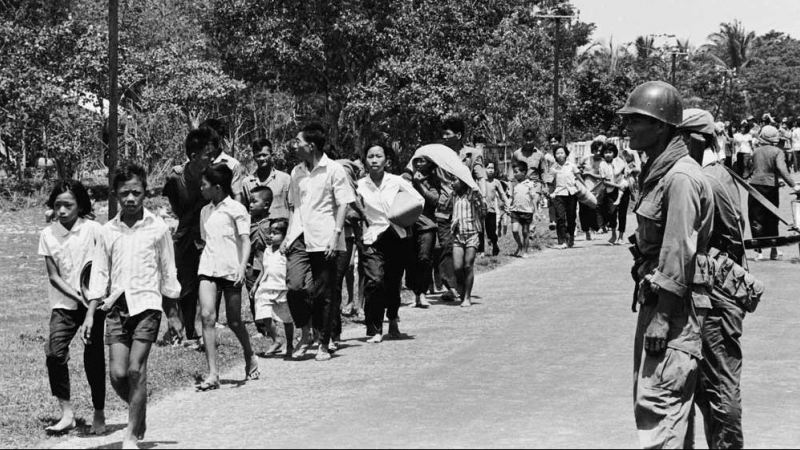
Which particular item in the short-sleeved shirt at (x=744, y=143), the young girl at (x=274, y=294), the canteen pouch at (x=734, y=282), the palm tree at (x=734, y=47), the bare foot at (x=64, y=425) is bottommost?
the bare foot at (x=64, y=425)

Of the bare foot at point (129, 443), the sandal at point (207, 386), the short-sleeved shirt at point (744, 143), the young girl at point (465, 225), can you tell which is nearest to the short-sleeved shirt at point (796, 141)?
the short-sleeved shirt at point (744, 143)

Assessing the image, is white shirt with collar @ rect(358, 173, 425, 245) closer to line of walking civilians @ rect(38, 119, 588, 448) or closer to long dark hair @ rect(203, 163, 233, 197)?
line of walking civilians @ rect(38, 119, 588, 448)

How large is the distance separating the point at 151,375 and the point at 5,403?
121cm

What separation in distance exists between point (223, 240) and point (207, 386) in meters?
1.14

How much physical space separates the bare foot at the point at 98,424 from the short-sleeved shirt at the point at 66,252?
717 mm

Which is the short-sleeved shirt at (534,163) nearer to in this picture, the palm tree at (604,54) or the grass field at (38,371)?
the grass field at (38,371)

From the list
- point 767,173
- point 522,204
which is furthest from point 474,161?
point 767,173

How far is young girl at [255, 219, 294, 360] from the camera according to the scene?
1134 centimetres

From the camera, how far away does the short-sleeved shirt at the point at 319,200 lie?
10.9 meters

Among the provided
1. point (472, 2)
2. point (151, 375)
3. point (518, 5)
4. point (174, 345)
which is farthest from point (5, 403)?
point (518, 5)

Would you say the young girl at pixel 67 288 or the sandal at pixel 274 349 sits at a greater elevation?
the young girl at pixel 67 288

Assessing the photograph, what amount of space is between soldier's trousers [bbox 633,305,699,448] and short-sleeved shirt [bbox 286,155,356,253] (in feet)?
17.9

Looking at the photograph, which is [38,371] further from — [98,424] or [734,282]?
[734,282]

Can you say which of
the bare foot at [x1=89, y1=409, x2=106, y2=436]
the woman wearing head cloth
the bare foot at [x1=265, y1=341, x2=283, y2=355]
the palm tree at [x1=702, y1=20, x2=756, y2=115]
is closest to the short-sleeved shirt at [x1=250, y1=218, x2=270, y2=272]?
the bare foot at [x1=265, y1=341, x2=283, y2=355]
